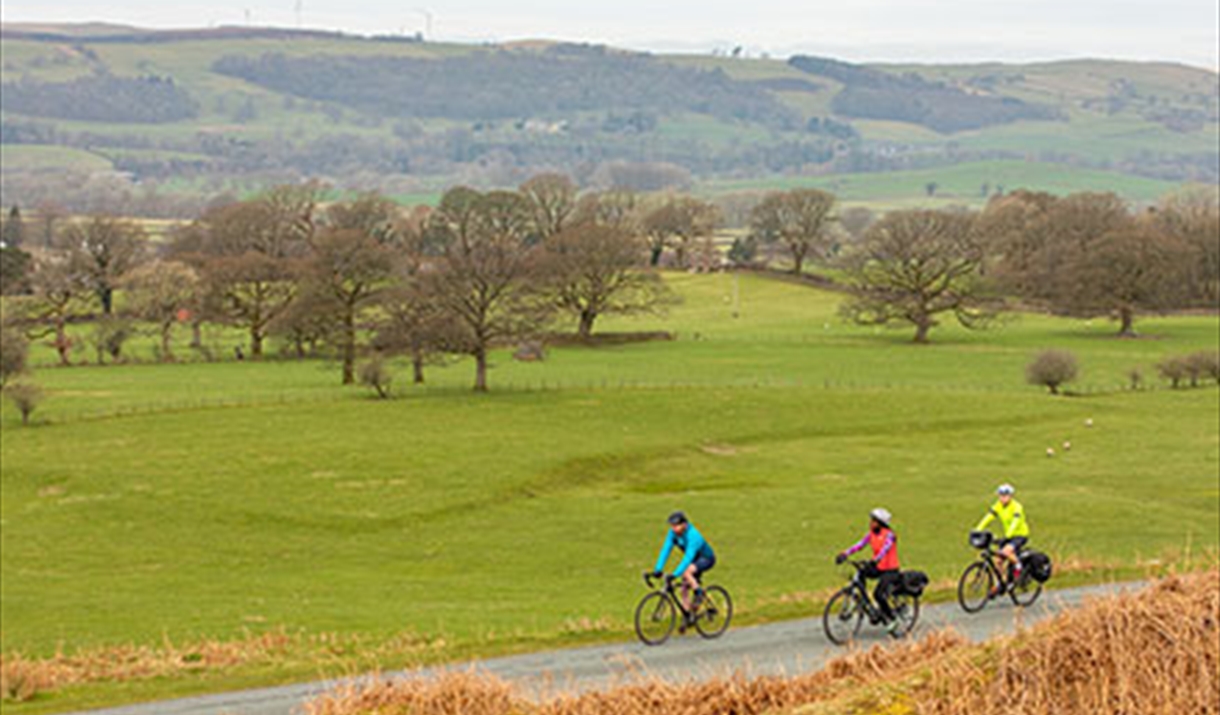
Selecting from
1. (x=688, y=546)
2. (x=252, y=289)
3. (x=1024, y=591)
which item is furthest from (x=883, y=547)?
(x=252, y=289)

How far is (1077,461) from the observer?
233 feet

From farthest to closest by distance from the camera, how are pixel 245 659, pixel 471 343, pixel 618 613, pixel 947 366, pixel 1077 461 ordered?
pixel 947 366, pixel 471 343, pixel 1077 461, pixel 618 613, pixel 245 659

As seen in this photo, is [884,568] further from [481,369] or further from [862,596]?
[481,369]

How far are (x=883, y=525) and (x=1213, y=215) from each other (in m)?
161

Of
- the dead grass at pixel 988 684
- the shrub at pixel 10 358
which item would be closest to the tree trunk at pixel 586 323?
the shrub at pixel 10 358

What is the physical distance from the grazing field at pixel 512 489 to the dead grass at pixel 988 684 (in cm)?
1498

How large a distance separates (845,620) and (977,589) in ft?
16.7

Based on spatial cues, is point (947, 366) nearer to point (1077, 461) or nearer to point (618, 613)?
point (1077, 461)

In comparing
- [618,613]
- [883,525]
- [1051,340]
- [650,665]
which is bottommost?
[1051,340]

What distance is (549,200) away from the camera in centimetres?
17725

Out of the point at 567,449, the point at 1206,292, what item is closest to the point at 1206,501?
the point at 567,449

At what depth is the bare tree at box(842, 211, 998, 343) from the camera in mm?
134125

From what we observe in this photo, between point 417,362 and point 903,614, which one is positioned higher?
point 903,614

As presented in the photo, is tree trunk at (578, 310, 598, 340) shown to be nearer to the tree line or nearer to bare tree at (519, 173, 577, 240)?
the tree line
